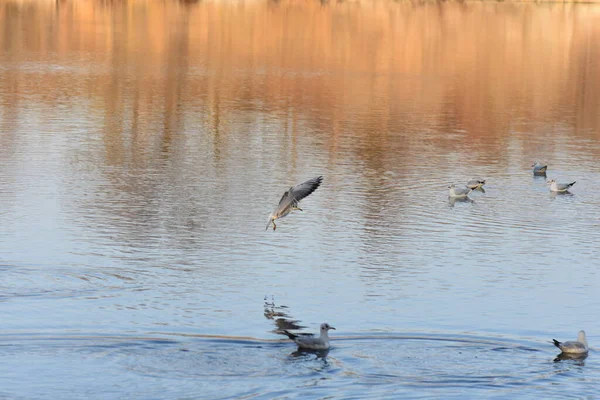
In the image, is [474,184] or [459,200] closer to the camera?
[459,200]

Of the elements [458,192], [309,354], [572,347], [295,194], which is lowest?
[458,192]

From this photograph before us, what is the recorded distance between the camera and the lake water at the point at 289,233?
12.7 metres

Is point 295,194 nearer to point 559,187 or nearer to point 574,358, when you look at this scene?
point 574,358

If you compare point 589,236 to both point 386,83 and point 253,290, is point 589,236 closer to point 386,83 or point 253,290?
point 253,290

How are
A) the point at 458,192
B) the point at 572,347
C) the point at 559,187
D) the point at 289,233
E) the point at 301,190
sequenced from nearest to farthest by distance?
the point at 572,347 < the point at 301,190 < the point at 289,233 < the point at 458,192 < the point at 559,187

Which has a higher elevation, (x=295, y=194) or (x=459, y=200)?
(x=295, y=194)

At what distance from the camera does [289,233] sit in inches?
742

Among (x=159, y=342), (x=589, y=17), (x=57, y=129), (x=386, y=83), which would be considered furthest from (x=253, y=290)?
(x=589, y=17)

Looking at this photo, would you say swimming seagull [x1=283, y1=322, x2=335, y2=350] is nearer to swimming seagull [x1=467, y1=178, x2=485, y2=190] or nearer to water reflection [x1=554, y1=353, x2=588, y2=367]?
water reflection [x1=554, y1=353, x2=588, y2=367]

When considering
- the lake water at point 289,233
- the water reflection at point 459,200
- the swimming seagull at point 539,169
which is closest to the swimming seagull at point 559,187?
the lake water at point 289,233

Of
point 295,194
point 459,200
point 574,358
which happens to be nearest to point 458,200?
point 459,200

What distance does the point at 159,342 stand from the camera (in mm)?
13250

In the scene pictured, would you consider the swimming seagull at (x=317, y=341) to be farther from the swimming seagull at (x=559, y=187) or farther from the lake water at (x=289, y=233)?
the swimming seagull at (x=559, y=187)

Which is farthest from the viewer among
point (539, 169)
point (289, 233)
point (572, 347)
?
point (539, 169)
